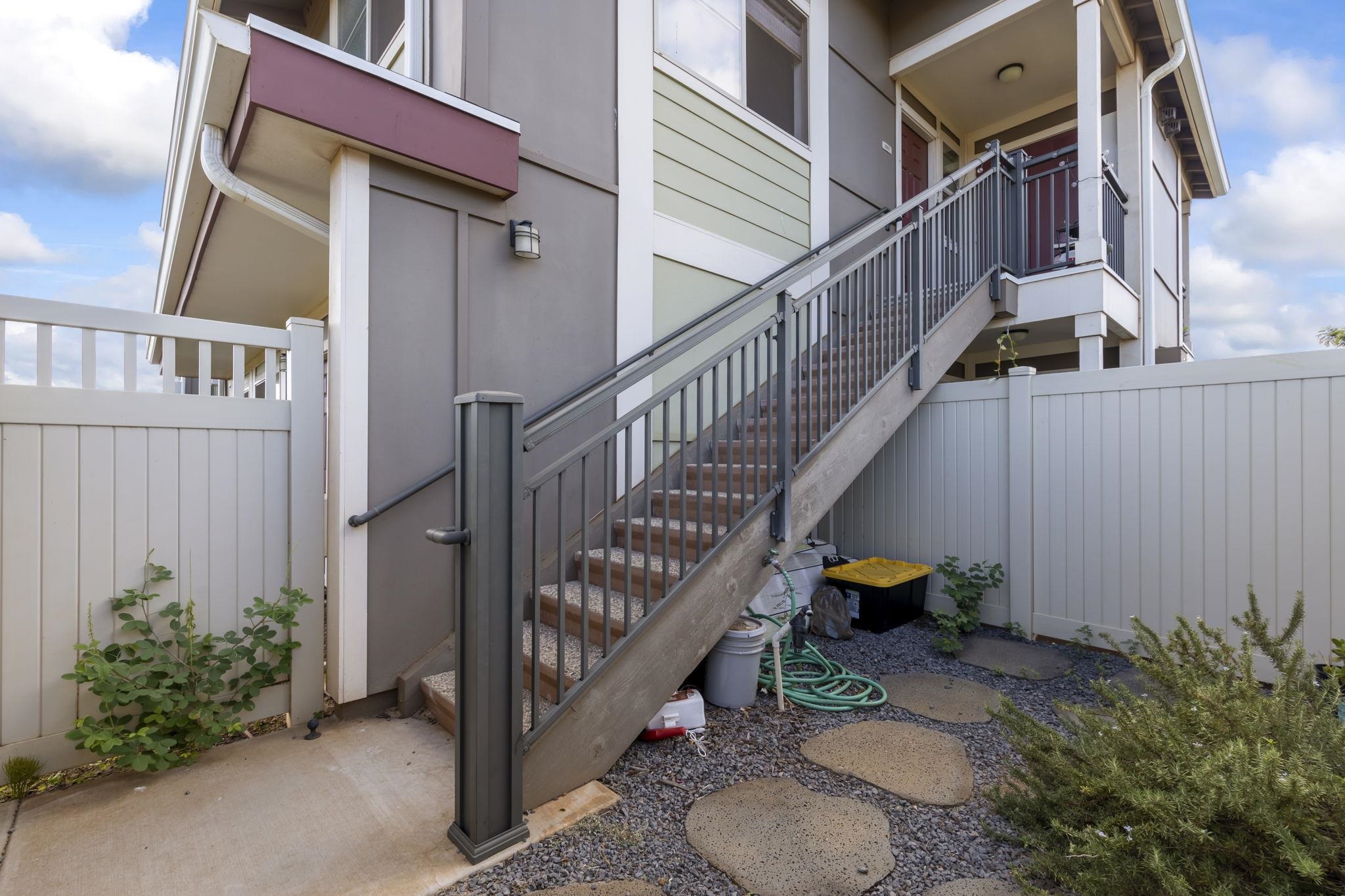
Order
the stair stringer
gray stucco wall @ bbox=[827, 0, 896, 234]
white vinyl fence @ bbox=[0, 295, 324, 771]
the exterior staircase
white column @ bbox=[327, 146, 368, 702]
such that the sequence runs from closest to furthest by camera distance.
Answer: the exterior staircase → the stair stringer → white vinyl fence @ bbox=[0, 295, 324, 771] → white column @ bbox=[327, 146, 368, 702] → gray stucco wall @ bbox=[827, 0, 896, 234]

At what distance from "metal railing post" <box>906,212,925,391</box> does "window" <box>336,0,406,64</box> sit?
3.09m

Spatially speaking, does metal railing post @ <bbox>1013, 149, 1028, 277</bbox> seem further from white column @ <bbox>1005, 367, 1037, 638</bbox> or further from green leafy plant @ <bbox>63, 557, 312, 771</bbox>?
green leafy plant @ <bbox>63, 557, 312, 771</bbox>

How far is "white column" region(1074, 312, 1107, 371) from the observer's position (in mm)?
4352

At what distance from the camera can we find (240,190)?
2883 millimetres

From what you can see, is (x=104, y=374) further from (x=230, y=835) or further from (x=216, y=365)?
(x=216, y=365)

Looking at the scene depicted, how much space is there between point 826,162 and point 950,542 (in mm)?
3253

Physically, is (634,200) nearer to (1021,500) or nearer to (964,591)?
(1021,500)

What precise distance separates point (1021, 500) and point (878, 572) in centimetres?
99

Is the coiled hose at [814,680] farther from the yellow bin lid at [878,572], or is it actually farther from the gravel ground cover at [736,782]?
the yellow bin lid at [878,572]

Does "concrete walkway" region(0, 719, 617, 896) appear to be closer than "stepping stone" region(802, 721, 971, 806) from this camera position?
Yes

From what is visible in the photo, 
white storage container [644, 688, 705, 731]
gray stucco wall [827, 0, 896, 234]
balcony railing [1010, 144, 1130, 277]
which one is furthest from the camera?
gray stucco wall [827, 0, 896, 234]

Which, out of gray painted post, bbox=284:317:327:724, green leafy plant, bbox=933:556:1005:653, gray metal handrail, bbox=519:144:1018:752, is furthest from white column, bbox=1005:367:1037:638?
gray painted post, bbox=284:317:327:724

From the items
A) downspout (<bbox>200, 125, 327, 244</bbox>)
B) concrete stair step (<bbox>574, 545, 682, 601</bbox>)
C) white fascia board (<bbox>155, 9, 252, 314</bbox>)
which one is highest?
Result: white fascia board (<bbox>155, 9, 252, 314</bbox>)

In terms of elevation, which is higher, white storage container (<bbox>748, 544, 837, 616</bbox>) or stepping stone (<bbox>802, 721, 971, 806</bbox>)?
white storage container (<bbox>748, 544, 837, 616</bbox>)
